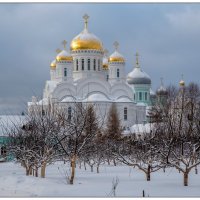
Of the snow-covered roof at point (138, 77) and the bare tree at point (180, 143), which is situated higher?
the snow-covered roof at point (138, 77)

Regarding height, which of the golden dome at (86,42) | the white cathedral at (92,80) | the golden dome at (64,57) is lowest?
the white cathedral at (92,80)

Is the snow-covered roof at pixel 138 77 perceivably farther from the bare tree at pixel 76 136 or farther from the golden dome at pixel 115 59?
the bare tree at pixel 76 136

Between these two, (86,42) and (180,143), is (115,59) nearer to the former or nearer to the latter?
Result: (86,42)

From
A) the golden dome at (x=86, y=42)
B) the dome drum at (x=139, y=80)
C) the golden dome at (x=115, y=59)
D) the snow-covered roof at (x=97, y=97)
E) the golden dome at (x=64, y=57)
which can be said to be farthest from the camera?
the dome drum at (x=139, y=80)

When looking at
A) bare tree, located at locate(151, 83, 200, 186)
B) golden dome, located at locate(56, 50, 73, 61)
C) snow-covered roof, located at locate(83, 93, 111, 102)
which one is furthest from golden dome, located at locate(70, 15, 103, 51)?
bare tree, located at locate(151, 83, 200, 186)

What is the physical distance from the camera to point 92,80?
163ft

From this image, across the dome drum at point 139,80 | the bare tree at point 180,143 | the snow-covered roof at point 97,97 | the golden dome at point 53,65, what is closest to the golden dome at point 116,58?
the snow-covered roof at point 97,97

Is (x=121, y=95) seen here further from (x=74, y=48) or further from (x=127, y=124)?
(x=74, y=48)

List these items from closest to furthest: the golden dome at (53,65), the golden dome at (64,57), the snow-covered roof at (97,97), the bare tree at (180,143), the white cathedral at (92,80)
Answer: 1. the bare tree at (180,143)
2. the snow-covered roof at (97,97)
3. the white cathedral at (92,80)
4. the golden dome at (64,57)
5. the golden dome at (53,65)

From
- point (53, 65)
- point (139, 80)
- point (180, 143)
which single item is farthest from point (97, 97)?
point (180, 143)

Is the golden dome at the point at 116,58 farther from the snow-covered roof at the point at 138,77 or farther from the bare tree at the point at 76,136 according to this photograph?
the bare tree at the point at 76,136

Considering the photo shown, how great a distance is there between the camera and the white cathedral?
49125 mm

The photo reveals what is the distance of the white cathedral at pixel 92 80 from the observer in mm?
49125

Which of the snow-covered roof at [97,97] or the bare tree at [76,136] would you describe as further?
the snow-covered roof at [97,97]
